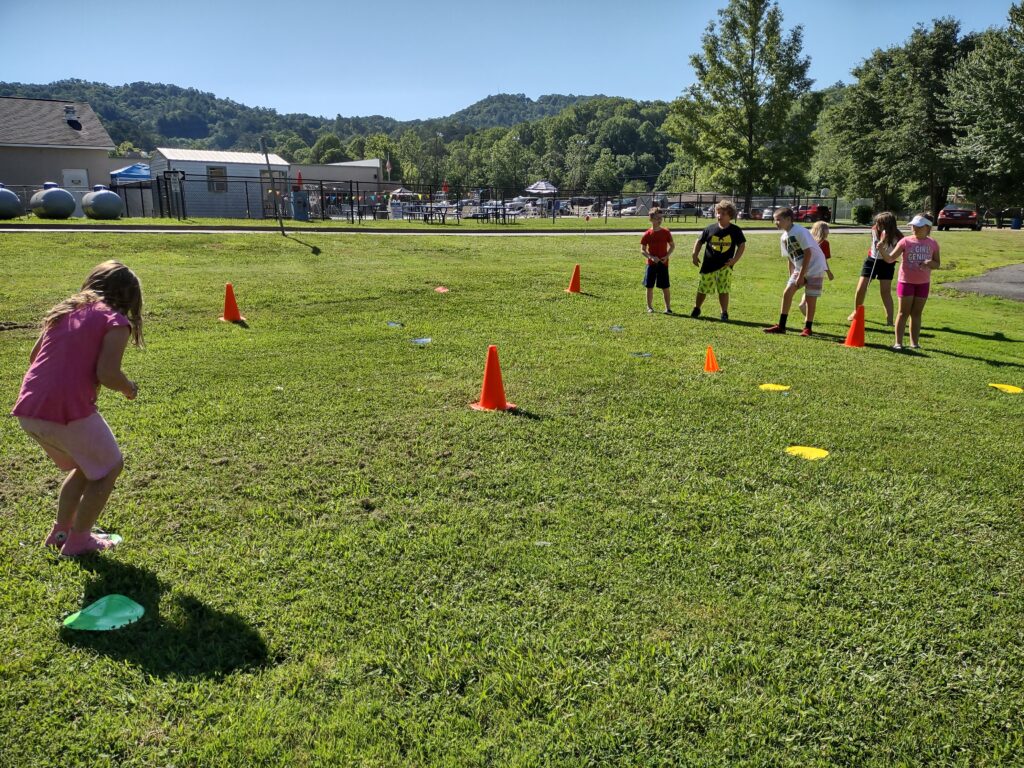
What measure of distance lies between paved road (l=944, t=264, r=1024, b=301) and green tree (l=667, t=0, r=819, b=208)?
34.7m

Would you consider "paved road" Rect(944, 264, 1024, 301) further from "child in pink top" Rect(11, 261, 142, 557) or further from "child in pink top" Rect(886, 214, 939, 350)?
"child in pink top" Rect(11, 261, 142, 557)

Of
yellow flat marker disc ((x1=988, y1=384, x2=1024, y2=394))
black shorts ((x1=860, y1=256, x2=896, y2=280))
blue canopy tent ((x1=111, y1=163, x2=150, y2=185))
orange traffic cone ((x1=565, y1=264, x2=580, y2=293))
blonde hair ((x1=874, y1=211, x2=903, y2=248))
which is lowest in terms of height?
yellow flat marker disc ((x1=988, y1=384, x2=1024, y2=394))

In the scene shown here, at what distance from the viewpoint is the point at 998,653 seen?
3.01 metres

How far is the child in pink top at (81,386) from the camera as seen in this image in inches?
134

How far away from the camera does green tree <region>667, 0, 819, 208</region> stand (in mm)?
52125

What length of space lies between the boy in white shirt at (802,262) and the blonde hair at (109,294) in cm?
849

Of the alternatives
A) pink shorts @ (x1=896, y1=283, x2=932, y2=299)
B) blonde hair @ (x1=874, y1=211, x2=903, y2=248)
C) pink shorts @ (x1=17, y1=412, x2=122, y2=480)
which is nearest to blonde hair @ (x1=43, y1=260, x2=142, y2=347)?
pink shorts @ (x1=17, y1=412, x2=122, y2=480)

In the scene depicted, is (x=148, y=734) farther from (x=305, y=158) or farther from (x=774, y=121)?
(x=305, y=158)

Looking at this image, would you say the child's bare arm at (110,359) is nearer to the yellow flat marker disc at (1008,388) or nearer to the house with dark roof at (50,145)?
the yellow flat marker disc at (1008,388)

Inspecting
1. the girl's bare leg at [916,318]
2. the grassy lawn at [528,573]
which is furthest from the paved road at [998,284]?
the grassy lawn at [528,573]

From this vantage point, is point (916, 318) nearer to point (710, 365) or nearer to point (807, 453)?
point (710, 365)

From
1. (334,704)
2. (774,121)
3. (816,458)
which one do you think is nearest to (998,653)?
(816,458)

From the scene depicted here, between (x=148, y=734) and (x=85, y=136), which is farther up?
(x=85, y=136)

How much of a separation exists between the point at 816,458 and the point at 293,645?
385cm
